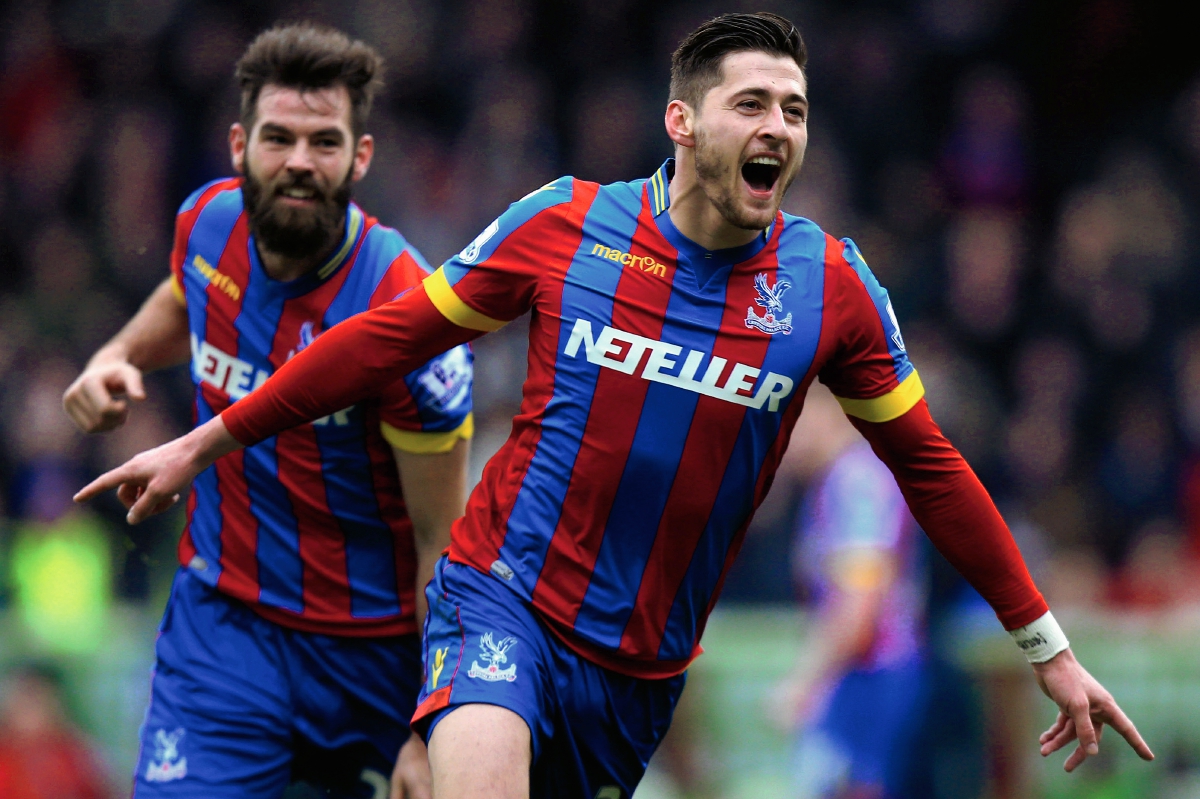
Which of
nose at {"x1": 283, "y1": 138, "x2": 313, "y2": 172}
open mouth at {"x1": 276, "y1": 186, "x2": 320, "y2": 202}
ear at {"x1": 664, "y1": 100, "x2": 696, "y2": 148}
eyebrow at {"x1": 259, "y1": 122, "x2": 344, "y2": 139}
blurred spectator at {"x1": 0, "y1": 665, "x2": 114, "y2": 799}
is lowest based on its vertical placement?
blurred spectator at {"x1": 0, "y1": 665, "x2": 114, "y2": 799}

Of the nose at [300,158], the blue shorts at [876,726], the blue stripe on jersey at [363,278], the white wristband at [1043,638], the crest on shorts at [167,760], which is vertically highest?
the nose at [300,158]

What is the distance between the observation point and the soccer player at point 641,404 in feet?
11.7

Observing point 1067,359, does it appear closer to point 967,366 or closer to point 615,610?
point 967,366

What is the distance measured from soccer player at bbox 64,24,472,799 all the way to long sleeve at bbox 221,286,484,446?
16.7 inches

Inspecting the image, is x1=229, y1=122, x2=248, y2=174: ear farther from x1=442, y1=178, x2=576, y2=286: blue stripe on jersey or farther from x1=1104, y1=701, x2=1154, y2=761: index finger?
x1=1104, y1=701, x2=1154, y2=761: index finger

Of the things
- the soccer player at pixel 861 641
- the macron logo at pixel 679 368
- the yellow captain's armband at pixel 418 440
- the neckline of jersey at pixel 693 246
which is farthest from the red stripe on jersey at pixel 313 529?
the soccer player at pixel 861 641

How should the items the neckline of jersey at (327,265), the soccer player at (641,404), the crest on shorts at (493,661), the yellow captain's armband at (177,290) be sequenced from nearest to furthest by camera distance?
the crest on shorts at (493,661)
the soccer player at (641,404)
the neckline of jersey at (327,265)
the yellow captain's armband at (177,290)

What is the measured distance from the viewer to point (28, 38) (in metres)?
12.9

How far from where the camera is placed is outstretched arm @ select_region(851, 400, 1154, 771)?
3703mm

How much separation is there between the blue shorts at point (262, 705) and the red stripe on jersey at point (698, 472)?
3.29 feet

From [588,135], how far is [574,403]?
28.2 feet

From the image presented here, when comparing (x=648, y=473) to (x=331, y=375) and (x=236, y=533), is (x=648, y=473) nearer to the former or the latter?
(x=331, y=375)

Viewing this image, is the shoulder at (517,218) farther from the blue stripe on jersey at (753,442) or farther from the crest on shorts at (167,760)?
the crest on shorts at (167,760)

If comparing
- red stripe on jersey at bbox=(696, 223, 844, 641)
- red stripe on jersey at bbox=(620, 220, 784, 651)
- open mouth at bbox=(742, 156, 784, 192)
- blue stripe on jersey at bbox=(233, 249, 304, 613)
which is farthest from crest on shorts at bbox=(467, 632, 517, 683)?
open mouth at bbox=(742, 156, 784, 192)
